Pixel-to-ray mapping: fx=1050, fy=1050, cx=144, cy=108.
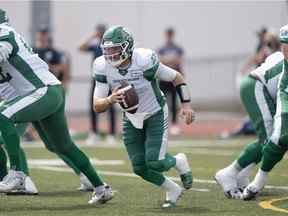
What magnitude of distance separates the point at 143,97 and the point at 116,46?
0.51 metres

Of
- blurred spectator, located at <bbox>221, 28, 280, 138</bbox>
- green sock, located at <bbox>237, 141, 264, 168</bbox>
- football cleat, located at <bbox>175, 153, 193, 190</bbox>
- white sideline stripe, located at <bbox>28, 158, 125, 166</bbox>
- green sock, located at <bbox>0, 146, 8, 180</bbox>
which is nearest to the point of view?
football cleat, located at <bbox>175, 153, 193, 190</bbox>

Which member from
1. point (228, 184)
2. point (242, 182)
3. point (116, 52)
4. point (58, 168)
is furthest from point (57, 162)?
point (116, 52)

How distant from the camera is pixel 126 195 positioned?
9594 millimetres

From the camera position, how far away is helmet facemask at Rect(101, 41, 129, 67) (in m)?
8.59

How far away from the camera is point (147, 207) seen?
8.74 metres

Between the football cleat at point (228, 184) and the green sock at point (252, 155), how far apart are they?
6.4 inches

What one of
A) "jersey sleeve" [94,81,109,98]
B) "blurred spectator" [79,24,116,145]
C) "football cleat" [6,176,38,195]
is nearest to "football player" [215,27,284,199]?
"jersey sleeve" [94,81,109,98]

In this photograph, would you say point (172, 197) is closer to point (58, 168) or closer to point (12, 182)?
point (12, 182)

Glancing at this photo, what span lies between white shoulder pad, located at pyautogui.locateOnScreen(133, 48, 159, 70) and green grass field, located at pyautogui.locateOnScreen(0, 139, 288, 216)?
118 centimetres

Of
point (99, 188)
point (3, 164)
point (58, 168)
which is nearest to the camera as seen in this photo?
point (99, 188)

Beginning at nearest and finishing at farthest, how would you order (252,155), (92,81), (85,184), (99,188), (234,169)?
1. (99,188)
2. (252,155)
3. (234,169)
4. (85,184)
5. (92,81)

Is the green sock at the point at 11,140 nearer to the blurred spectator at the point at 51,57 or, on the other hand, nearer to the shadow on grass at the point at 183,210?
the shadow on grass at the point at 183,210

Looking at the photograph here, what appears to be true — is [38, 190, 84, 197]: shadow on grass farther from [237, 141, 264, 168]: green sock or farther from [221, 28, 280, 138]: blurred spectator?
[221, 28, 280, 138]: blurred spectator

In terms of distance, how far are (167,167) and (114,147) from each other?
666 cm
